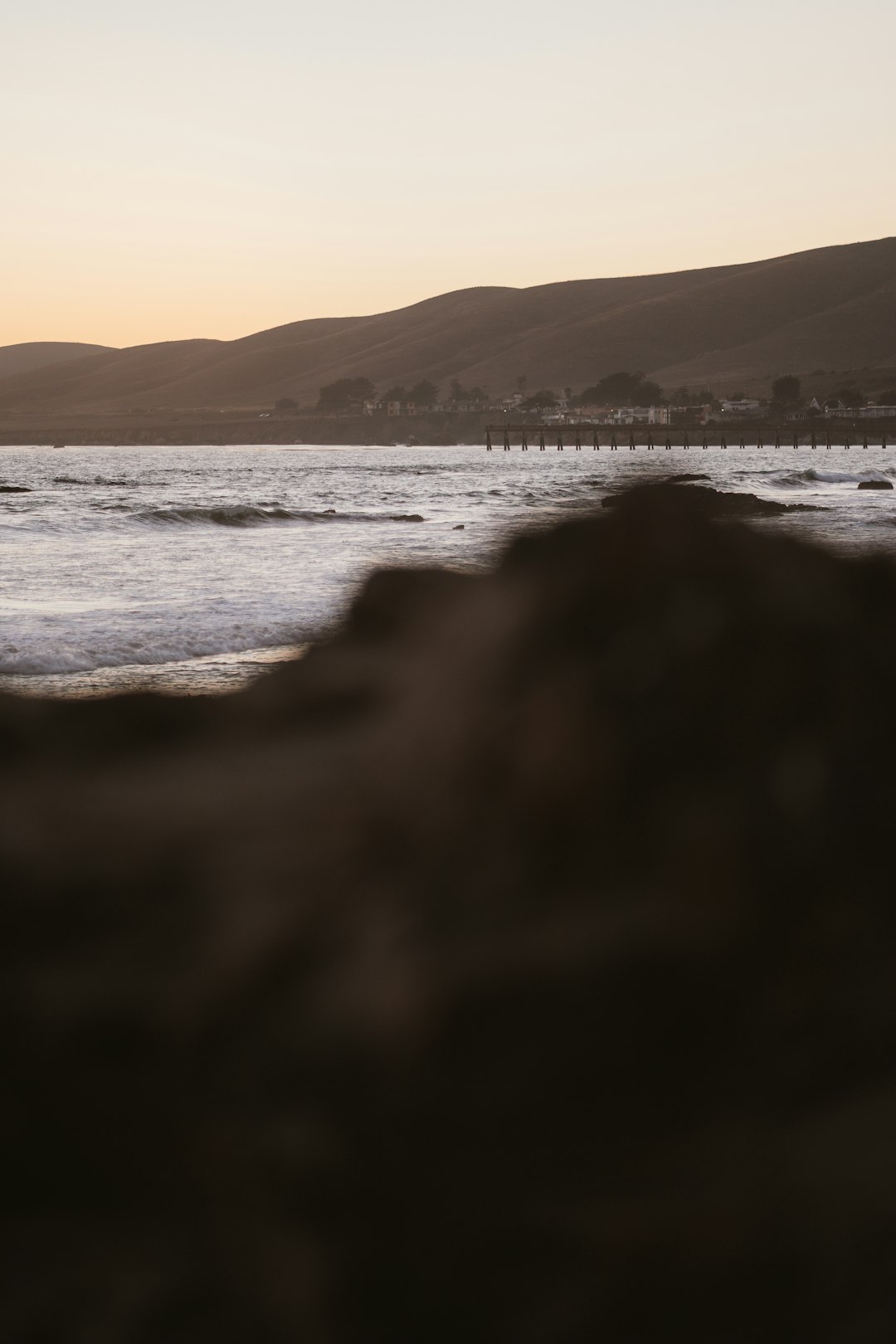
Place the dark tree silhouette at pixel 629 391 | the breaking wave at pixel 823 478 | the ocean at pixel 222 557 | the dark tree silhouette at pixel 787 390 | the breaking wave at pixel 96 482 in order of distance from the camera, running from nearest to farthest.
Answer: the ocean at pixel 222 557 → the breaking wave at pixel 823 478 → the breaking wave at pixel 96 482 → the dark tree silhouette at pixel 787 390 → the dark tree silhouette at pixel 629 391

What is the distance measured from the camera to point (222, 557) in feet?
64.6

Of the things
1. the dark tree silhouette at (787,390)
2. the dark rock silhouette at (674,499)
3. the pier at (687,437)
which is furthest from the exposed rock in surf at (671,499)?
the dark tree silhouette at (787,390)

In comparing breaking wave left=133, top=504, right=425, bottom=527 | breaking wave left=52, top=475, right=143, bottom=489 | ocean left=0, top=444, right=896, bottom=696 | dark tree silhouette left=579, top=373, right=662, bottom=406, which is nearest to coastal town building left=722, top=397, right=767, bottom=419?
dark tree silhouette left=579, top=373, right=662, bottom=406

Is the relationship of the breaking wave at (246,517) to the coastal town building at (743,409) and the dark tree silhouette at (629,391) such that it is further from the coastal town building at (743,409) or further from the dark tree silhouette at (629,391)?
the dark tree silhouette at (629,391)

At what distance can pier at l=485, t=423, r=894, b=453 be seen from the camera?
453 ft

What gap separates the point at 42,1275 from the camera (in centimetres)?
95

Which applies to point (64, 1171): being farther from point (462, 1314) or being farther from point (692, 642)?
point (692, 642)

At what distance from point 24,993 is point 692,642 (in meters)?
0.65

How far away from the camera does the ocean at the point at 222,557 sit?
1.49m

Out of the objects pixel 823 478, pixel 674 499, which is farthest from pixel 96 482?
pixel 674 499

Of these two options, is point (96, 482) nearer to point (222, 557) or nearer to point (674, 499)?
point (222, 557)

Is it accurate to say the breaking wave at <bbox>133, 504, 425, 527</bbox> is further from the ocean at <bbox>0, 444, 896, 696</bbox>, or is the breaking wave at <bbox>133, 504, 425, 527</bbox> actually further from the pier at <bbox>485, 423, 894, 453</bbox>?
the pier at <bbox>485, 423, 894, 453</bbox>

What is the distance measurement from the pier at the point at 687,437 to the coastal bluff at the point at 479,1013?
131930mm

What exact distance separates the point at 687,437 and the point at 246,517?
404 feet
